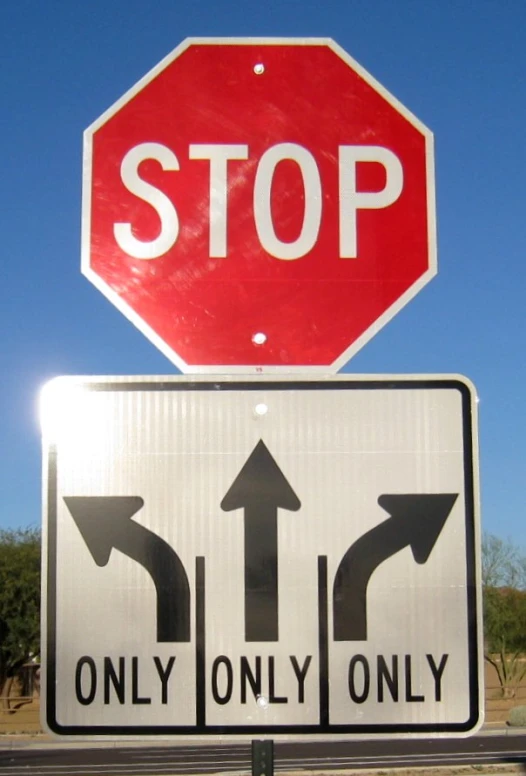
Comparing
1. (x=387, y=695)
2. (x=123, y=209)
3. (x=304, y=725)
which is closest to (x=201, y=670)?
(x=304, y=725)

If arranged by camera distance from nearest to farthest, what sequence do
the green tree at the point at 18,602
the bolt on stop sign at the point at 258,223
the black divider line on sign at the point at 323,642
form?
the black divider line on sign at the point at 323,642 → the bolt on stop sign at the point at 258,223 → the green tree at the point at 18,602

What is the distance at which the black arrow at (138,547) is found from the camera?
1716 mm

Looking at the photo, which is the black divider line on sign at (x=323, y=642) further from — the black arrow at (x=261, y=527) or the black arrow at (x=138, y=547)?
the black arrow at (x=138, y=547)

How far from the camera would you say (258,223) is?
1.96 meters

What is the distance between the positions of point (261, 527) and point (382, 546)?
0.20 meters

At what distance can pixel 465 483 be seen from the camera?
1765 millimetres

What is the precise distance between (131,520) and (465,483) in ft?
1.81

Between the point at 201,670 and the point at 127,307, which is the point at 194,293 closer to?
the point at 127,307

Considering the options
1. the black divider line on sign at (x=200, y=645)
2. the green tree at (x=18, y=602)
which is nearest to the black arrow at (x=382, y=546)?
the black divider line on sign at (x=200, y=645)

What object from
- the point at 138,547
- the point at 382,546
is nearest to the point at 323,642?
the point at 382,546

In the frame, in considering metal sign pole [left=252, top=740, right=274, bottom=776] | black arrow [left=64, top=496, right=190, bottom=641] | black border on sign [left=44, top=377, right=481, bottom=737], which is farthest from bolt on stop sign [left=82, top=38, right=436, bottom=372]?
metal sign pole [left=252, top=740, right=274, bottom=776]

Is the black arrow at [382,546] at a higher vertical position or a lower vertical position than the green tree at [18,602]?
higher

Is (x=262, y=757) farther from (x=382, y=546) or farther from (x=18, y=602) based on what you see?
(x=18, y=602)

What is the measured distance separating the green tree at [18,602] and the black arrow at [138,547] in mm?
36986
